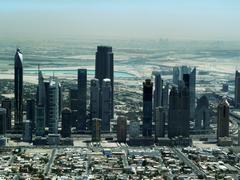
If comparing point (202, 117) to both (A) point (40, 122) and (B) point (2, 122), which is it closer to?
(A) point (40, 122)

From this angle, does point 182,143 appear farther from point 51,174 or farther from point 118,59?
point 118,59

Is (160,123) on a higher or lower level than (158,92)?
lower

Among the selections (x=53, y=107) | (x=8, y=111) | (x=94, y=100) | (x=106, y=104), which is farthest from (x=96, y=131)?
(x=8, y=111)

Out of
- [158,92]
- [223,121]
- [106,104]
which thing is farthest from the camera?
[158,92]

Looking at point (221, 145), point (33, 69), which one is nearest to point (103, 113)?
point (221, 145)

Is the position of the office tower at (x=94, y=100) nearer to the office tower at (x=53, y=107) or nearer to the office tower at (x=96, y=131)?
the office tower at (x=53, y=107)

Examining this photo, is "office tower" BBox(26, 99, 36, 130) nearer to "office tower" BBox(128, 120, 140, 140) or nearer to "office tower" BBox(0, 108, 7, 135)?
"office tower" BBox(0, 108, 7, 135)

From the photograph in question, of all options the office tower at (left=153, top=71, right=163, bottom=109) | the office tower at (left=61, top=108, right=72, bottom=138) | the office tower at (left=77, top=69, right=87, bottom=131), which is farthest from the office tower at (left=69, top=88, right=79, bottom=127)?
the office tower at (left=153, top=71, right=163, bottom=109)
